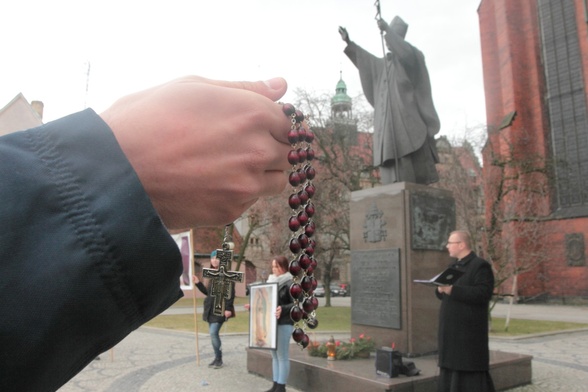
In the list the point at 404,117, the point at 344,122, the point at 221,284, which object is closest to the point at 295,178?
the point at 221,284

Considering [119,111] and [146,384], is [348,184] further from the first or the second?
[119,111]

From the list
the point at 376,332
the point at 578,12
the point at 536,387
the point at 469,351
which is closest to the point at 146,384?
the point at 376,332

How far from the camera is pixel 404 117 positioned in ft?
26.3

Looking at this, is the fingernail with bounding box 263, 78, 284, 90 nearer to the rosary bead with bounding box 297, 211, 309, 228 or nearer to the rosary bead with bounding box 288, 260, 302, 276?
the rosary bead with bounding box 297, 211, 309, 228

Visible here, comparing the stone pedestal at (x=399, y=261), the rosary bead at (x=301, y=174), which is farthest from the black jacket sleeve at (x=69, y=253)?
the stone pedestal at (x=399, y=261)

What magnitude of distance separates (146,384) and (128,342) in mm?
5202

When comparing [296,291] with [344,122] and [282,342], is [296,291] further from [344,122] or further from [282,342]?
[344,122]

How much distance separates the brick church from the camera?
A: 25.8 m

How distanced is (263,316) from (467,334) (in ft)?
8.94

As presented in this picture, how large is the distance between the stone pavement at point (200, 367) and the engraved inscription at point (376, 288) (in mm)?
1666

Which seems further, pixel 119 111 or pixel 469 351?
pixel 469 351

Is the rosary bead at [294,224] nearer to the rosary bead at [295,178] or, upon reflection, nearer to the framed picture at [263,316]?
the rosary bead at [295,178]

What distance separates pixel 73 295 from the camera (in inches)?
23.4

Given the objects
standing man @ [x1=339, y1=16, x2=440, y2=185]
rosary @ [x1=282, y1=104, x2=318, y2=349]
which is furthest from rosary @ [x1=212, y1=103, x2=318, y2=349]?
standing man @ [x1=339, y1=16, x2=440, y2=185]
